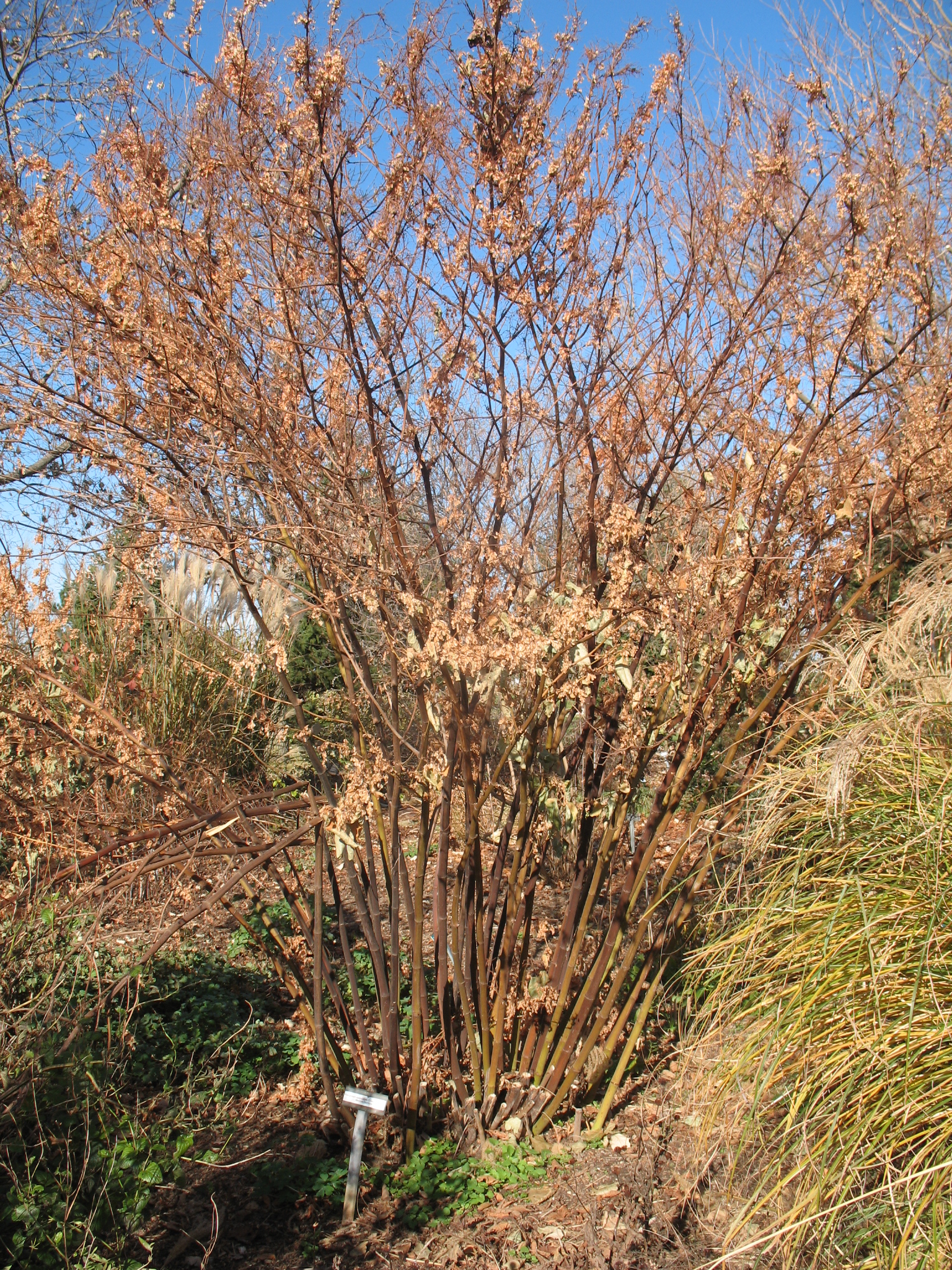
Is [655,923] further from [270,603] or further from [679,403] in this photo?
[270,603]

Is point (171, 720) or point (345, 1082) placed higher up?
point (171, 720)

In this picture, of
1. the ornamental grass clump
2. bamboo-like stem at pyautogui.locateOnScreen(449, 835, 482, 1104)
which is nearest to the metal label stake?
bamboo-like stem at pyautogui.locateOnScreen(449, 835, 482, 1104)

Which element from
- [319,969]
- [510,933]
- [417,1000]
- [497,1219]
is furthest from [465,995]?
[497,1219]

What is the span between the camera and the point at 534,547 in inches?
141

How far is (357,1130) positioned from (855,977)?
64.0 inches

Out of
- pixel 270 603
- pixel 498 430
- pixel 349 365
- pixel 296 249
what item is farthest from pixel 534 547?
pixel 270 603

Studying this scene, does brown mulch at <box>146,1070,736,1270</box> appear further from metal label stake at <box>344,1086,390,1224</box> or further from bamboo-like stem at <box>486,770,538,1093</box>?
bamboo-like stem at <box>486,770,538,1093</box>

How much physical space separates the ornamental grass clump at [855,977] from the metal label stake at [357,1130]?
1063 mm

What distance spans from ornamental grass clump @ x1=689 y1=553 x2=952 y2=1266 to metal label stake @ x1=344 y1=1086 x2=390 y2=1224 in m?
1.06

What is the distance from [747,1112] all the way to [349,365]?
101 inches

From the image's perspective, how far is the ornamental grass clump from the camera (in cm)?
216

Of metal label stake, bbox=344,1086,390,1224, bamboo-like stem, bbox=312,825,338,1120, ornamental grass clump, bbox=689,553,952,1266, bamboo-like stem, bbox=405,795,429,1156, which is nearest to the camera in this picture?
ornamental grass clump, bbox=689,553,952,1266

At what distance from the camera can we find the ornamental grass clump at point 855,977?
2.16 metres

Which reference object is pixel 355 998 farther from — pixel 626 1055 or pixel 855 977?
pixel 855 977
